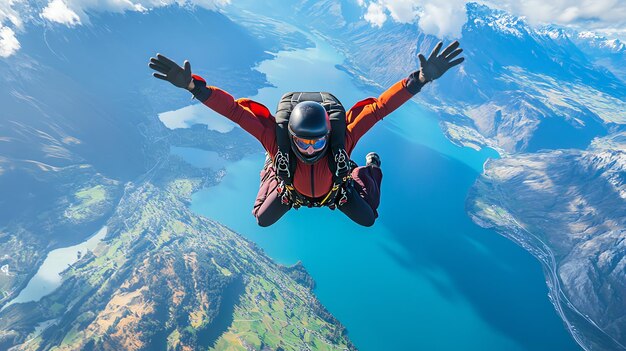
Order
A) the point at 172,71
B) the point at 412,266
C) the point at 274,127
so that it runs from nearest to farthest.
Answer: the point at 172,71, the point at 274,127, the point at 412,266

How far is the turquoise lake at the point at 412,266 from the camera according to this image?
76.2m

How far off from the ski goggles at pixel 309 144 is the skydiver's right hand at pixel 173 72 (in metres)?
1.92

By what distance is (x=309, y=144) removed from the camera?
14.8 ft

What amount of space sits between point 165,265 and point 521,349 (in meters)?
94.8

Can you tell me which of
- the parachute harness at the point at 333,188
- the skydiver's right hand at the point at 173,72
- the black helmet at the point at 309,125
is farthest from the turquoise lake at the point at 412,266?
the skydiver's right hand at the point at 173,72

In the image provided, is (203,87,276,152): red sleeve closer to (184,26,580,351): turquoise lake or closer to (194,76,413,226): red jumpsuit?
(194,76,413,226): red jumpsuit

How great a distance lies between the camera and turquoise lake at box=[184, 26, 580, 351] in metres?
76.2

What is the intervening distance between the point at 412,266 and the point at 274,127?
325 feet

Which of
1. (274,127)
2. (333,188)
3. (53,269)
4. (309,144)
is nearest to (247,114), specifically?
(274,127)

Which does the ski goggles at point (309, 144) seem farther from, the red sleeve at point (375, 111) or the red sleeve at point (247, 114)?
the red sleeve at point (375, 111)

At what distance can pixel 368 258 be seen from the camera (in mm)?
92375

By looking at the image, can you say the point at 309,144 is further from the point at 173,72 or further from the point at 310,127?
the point at 173,72

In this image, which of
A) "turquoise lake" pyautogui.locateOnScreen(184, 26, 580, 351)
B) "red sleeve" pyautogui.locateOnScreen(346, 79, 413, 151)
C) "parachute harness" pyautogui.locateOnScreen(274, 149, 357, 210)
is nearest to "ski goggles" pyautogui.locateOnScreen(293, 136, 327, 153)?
"parachute harness" pyautogui.locateOnScreen(274, 149, 357, 210)

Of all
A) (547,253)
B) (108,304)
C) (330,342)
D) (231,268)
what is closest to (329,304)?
(330,342)
